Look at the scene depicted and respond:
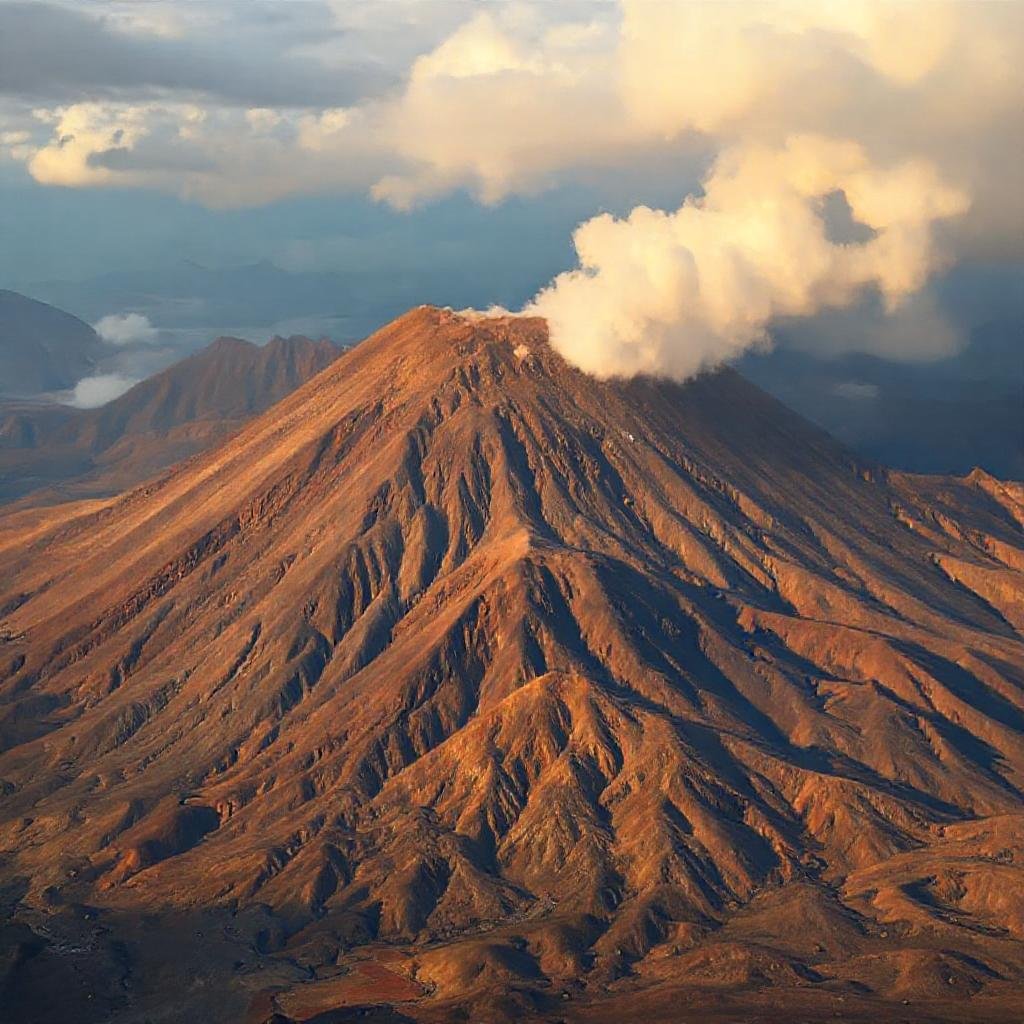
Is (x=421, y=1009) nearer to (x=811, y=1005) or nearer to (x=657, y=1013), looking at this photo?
(x=657, y=1013)

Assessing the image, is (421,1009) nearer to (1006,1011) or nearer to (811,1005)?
(811,1005)

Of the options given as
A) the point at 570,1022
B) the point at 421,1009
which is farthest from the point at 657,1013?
the point at 421,1009

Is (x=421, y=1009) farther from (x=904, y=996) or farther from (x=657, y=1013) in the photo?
(x=904, y=996)

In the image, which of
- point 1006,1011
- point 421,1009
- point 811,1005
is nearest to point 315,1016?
point 421,1009

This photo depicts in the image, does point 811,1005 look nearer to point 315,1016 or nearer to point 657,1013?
point 657,1013

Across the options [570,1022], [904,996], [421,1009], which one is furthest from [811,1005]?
[421,1009]

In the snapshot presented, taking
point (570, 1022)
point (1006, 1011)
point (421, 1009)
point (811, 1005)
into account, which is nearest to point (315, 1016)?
point (421, 1009)
